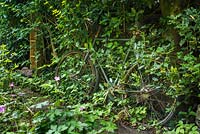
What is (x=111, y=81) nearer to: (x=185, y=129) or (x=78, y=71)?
(x=78, y=71)

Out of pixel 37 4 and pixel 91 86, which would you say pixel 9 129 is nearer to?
pixel 91 86

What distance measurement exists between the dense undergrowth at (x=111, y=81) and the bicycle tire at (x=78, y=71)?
0.29ft

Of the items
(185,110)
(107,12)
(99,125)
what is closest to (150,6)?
(107,12)

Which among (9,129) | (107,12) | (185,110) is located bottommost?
(185,110)

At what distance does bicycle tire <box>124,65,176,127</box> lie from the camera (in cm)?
378

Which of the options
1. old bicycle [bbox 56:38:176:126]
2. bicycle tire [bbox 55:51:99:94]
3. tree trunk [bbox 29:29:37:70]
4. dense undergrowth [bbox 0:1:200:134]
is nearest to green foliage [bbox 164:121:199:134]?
dense undergrowth [bbox 0:1:200:134]

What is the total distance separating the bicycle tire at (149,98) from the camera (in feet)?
12.4

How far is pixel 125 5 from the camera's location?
4246 millimetres

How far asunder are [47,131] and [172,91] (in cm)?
168

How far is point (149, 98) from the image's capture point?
390cm

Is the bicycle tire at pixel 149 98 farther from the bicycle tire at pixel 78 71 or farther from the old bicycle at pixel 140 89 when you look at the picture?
the bicycle tire at pixel 78 71

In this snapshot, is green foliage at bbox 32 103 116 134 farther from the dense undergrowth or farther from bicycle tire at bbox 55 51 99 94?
bicycle tire at bbox 55 51 99 94

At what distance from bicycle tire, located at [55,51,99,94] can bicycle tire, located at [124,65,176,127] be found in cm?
67

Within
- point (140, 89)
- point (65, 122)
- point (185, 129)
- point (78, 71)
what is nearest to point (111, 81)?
point (140, 89)
